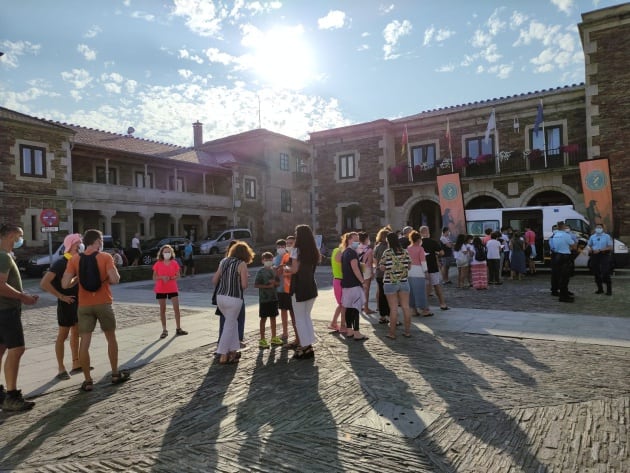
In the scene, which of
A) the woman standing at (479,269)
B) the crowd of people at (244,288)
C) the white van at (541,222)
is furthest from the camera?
the white van at (541,222)

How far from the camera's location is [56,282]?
18.1 ft

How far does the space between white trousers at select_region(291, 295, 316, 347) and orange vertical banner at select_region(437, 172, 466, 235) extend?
45.9ft

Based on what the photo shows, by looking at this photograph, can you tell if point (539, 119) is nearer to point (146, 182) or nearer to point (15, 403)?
point (146, 182)

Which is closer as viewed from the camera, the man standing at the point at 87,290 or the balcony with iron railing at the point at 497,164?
the man standing at the point at 87,290

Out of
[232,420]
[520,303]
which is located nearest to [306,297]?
[232,420]

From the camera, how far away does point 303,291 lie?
618 centimetres

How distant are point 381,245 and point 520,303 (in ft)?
13.3

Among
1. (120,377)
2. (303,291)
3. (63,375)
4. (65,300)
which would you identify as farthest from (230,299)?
(63,375)

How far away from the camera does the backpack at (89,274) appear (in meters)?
4.90

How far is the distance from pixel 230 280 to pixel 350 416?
8.72ft

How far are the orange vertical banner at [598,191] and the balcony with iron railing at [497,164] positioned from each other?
6.18 m

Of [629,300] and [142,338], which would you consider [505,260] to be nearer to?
[629,300]

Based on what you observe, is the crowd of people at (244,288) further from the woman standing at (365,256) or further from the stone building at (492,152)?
the stone building at (492,152)

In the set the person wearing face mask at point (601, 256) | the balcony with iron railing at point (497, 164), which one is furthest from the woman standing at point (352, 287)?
the balcony with iron railing at point (497, 164)
